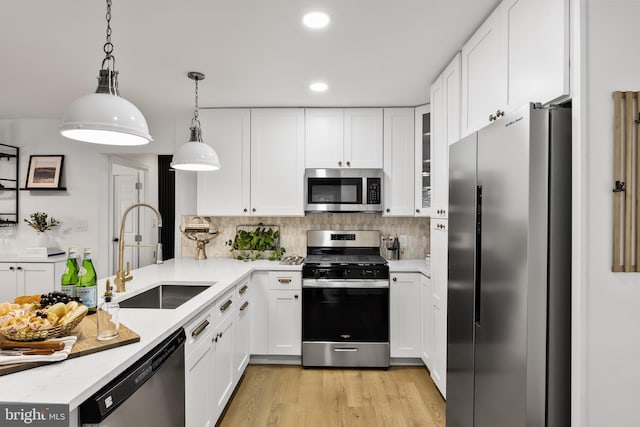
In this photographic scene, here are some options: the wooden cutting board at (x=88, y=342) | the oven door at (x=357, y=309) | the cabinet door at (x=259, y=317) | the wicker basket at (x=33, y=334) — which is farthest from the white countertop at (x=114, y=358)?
the oven door at (x=357, y=309)

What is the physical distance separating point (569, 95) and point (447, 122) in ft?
4.44

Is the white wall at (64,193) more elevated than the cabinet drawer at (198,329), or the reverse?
the white wall at (64,193)

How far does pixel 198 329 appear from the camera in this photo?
6.44ft

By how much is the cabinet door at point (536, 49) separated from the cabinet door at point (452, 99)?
2.06ft

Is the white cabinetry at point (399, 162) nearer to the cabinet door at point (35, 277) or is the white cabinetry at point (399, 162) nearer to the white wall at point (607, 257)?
the white wall at point (607, 257)

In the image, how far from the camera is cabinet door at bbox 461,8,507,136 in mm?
1841

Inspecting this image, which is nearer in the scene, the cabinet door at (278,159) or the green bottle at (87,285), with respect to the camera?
the green bottle at (87,285)

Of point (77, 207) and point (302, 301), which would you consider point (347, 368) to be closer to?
point (302, 301)

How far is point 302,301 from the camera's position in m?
3.40

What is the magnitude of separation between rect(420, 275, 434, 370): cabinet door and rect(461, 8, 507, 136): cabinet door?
140 centimetres

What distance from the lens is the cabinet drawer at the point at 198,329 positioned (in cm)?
186

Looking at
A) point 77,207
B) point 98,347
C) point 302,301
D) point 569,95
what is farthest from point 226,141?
point 569,95

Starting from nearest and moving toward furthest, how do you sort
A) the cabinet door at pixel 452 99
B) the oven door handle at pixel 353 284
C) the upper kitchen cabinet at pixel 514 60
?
the upper kitchen cabinet at pixel 514 60, the cabinet door at pixel 452 99, the oven door handle at pixel 353 284

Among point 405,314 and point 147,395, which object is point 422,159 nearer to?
point 405,314
